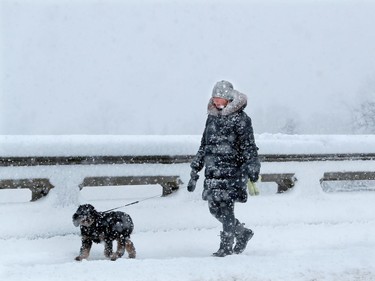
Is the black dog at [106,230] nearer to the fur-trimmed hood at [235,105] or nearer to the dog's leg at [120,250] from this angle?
the dog's leg at [120,250]

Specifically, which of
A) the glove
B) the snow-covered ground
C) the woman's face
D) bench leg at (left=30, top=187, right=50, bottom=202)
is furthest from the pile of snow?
the woman's face

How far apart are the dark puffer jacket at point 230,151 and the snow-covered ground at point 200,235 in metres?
0.62

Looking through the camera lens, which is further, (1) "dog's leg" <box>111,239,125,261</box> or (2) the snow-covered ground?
(1) "dog's leg" <box>111,239,125,261</box>

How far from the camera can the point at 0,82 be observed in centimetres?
17462

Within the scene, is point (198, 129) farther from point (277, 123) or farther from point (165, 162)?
point (165, 162)

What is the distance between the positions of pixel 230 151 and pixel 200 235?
1.36m

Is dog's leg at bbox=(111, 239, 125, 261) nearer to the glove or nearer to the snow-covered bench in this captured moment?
the glove

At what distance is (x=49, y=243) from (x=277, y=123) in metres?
125

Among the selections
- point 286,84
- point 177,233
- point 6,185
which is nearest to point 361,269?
point 177,233

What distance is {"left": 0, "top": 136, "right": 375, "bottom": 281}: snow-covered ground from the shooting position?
4922 millimetres

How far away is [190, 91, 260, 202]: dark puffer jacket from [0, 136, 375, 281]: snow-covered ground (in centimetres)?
62

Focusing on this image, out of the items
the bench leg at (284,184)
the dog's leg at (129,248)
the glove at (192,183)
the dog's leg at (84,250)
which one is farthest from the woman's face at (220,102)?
the bench leg at (284,184)

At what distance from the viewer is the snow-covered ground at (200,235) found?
4.92 metres

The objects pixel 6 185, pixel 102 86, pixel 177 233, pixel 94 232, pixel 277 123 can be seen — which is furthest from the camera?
pixel 102 86
